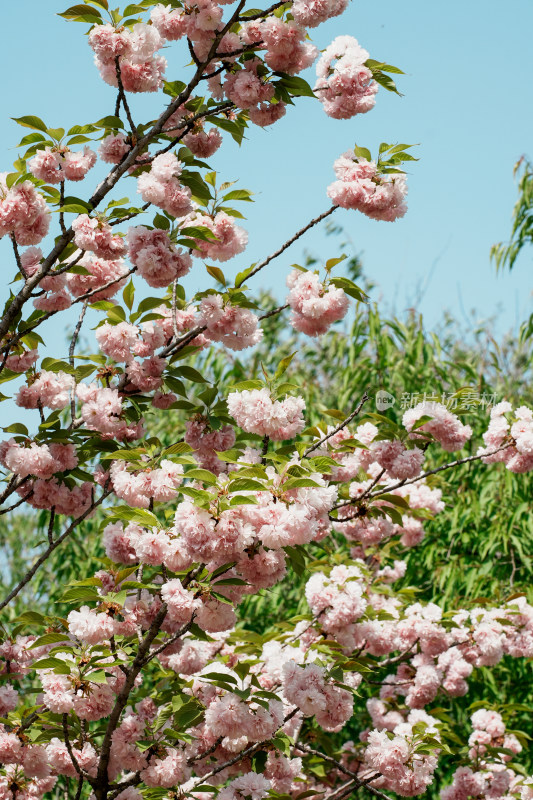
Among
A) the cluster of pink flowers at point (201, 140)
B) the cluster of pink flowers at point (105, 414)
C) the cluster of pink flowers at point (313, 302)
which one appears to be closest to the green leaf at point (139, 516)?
the cluster of pink flowers at point (105, 414)

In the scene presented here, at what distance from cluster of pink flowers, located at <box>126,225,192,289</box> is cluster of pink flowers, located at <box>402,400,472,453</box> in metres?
1.02

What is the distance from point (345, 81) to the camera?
2.57 meters

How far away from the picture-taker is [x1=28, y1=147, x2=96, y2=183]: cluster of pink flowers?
8.52 feet

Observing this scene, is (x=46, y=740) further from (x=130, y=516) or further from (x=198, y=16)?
(x=198, y=16)

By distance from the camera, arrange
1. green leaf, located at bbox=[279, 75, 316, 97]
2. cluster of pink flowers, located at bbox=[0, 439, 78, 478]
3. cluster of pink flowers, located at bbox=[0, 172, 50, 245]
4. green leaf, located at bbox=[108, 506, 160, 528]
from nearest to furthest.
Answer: green leaf, located at bbox=[108, 506, 160, 528] → cluster of pink flowers, located at bbox=[0, 172, 50, 245] → green leaf, located at bbox=[279, 75, 316, 97] → cluster of pink flowers, located at bbox=[0, 439, 78, 478]

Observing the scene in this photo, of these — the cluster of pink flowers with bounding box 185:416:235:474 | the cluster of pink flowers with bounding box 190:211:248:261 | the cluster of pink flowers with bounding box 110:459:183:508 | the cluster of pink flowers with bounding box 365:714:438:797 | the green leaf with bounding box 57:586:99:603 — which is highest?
the cluster of pink flowers with bounding box 190:211:248:261

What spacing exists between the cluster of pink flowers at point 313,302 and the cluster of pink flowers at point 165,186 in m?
0.42

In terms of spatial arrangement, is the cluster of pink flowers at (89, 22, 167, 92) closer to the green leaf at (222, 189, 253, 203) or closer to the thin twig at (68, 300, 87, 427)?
the green leaf at (222, 189, 253, 203)

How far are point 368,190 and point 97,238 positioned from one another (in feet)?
2.80

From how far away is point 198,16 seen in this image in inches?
96.7

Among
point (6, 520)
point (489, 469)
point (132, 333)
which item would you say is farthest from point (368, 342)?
point (6, 520)

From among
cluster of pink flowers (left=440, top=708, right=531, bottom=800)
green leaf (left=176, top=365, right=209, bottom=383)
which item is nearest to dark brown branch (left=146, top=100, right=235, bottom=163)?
green leaf (left=176, top=365, right=209, bottom=383)

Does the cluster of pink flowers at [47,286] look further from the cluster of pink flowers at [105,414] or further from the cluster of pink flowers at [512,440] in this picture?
the cluster of pink flowers at [512,440]

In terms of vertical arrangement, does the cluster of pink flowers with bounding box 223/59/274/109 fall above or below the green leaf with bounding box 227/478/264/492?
above
